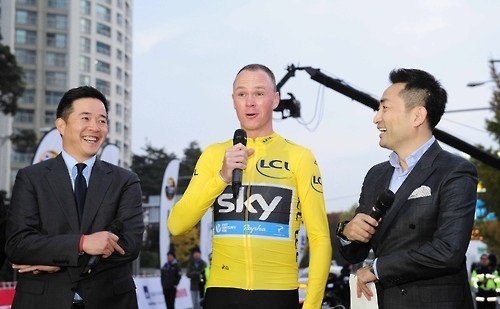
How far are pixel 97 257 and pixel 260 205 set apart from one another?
103 centimetres

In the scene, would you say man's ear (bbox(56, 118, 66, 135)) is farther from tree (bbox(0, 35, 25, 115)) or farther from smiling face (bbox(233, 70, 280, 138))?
tree (bbox(0, 35, 25, 115))

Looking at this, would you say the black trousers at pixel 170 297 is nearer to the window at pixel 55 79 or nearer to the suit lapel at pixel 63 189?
the suit lapel at pixel 63 189

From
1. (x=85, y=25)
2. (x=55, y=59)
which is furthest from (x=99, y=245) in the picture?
(x=85, y=25)

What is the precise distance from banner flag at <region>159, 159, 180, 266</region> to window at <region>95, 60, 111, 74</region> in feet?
288

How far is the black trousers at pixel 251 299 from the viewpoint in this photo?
453cm

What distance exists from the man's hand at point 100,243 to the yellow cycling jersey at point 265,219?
1.22 feet

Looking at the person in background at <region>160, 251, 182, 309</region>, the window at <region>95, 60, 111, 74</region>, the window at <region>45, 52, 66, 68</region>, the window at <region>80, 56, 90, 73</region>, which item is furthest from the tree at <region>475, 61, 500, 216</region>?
the window at <region>95, 60, 111, 74</region>

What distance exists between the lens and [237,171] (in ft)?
14.4

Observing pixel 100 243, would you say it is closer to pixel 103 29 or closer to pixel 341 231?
pixel 341 231

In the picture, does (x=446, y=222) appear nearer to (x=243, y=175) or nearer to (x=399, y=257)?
(x=399, y=257)

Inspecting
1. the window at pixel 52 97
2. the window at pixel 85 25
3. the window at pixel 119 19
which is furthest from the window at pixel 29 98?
the window at pixel 119 19

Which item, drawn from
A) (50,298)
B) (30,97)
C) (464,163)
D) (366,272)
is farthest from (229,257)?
(30,97)

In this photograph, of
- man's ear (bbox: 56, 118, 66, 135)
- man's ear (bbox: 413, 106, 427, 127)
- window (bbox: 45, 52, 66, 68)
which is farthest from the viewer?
window (bbox: 45, 52, 66, 68)

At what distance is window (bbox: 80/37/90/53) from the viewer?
111125 millimetres
